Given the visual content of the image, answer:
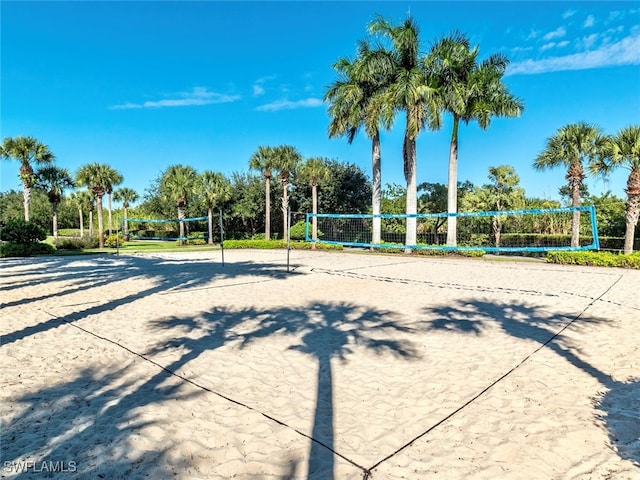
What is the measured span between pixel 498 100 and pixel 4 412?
2260 centimetres

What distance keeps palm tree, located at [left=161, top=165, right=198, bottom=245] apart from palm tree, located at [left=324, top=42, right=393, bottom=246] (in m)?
18.0

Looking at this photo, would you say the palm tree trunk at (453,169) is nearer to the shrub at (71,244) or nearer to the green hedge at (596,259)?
the green hedge at (596,259)

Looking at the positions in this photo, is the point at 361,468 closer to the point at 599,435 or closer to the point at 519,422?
the point at 519,422

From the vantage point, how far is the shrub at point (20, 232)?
20.5 metres

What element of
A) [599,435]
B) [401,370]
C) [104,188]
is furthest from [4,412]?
[104,188]

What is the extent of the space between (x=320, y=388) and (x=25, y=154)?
31.3 m

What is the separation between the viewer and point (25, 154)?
26703 millimetres

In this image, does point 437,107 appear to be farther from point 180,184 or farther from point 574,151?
point 180,184

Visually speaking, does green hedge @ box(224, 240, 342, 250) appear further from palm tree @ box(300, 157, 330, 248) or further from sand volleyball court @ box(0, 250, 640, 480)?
sand volleyball court @ box(0, 250, 640, 480)

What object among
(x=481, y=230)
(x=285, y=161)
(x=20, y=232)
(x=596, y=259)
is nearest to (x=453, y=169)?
(x=596, y=259)

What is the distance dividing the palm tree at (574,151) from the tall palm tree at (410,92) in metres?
6.16

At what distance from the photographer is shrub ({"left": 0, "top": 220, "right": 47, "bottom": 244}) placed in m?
20.5

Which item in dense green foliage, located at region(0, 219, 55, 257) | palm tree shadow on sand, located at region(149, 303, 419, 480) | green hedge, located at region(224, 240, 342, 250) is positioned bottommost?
palm tree shadow on sand, located at region(149, 303, 419, 480)

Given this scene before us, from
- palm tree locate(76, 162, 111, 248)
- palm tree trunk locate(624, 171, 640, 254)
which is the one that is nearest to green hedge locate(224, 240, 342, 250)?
palm tree locate(76, 162, 111, 248)
